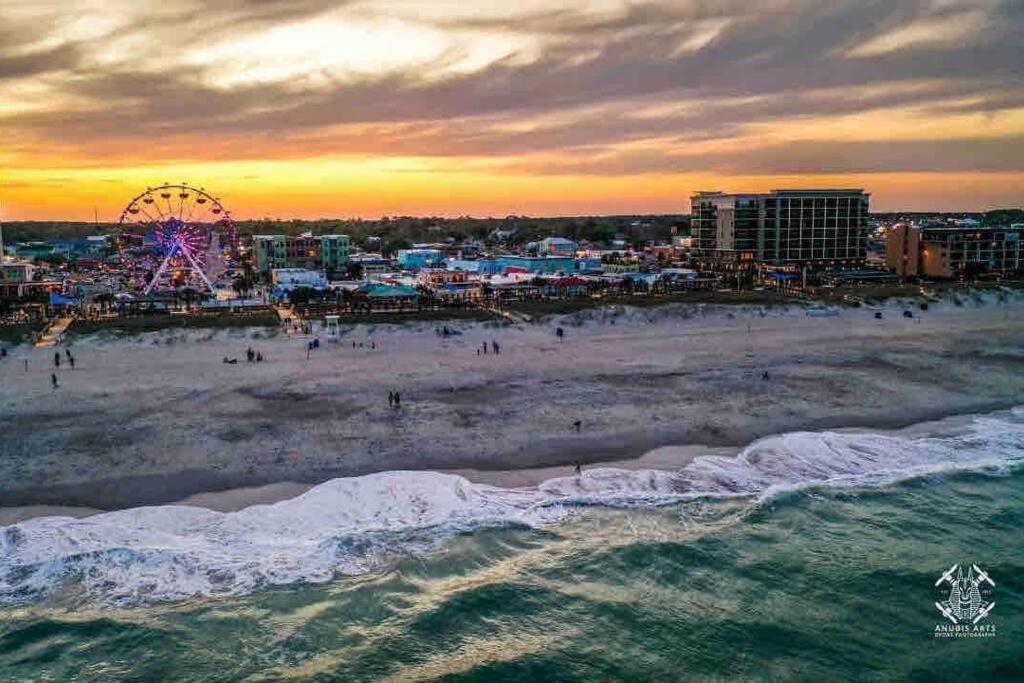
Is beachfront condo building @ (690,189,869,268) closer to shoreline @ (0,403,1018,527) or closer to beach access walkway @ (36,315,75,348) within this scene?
beach access walkway @ (36,315,75,348)

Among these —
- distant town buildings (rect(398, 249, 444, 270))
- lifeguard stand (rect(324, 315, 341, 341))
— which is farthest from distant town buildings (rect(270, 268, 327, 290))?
distant town buildings (rect(398, 249, 444, 270))

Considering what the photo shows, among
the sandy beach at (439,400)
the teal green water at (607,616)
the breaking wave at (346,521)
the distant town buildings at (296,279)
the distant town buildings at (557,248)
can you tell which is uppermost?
the distant town buildings at (557,248)

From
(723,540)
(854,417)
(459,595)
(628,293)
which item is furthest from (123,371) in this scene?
(628,293)

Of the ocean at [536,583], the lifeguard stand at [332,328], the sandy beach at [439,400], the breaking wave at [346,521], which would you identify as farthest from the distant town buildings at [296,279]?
the ocean at [536,583]

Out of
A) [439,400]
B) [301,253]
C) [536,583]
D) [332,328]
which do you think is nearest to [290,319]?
[332,328]

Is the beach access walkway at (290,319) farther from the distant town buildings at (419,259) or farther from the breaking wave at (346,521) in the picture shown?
the distant town buildings at (419,259)

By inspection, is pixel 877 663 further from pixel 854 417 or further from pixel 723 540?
pixel 854 417
